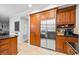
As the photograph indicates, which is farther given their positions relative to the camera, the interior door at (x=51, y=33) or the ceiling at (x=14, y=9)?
the interior door at (x=51, y=33)

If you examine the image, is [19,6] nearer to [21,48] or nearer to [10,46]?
[21,48]

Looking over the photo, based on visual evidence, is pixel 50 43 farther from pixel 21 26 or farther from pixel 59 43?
pixel 21 26

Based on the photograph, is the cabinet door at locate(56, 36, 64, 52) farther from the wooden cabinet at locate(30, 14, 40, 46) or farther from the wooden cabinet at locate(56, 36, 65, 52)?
the wooden cabinet at locate(30, 14, 40, 46)

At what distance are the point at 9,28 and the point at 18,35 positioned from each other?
0.27 meters

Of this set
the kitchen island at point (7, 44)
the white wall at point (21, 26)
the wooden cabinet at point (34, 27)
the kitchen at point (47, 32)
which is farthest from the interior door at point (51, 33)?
the kitchen island at point (7, 44)

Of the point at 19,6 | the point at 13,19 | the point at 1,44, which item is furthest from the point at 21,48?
the point at 19,6

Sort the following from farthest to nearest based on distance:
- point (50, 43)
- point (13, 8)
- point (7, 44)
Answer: point (7, 44)
point (50, 43)
point (13, 8)

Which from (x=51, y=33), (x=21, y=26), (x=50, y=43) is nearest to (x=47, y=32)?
(x=51, y=33)

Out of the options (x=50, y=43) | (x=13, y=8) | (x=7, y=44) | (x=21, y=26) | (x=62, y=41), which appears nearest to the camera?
(x=13, y=8)

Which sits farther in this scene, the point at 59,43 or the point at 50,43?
the point at 50,43

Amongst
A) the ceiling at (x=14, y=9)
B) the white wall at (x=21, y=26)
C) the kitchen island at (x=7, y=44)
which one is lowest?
the kitchen island at (x=7, y=44)

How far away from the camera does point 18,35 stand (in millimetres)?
2146

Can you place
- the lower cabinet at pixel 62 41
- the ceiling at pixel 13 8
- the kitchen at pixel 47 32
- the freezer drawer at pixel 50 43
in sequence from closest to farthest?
the ceiling at pixel 13 8 → the kitchen at pixel 47 32 → the lower cabinet at pixel 62 41 → the freezer drawer at pixel 50 43

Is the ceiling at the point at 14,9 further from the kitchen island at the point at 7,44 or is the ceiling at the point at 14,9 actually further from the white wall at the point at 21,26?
the kitchen island at the point at 7,44
